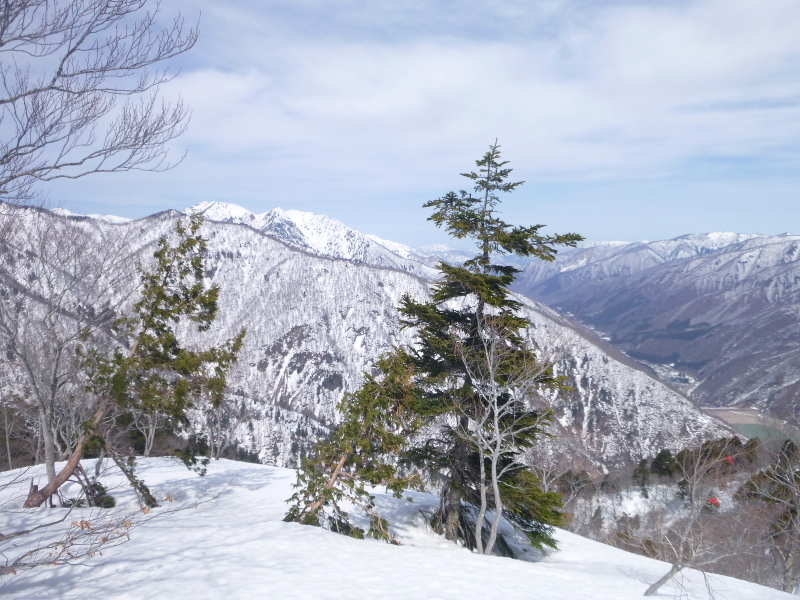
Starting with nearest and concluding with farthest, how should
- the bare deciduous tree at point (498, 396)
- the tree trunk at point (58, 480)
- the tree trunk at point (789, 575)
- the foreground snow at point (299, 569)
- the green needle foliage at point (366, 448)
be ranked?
the foreground snow at point (299, 569) < the bare deciduous tree at point (498, 396) < the tree trunk at point (58, 480) < the green needle foliage at point (366, 448) < the tree trunk at point (789, 575)

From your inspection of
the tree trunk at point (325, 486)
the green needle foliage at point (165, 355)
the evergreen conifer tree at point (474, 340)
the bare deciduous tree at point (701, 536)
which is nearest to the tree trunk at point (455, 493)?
the evergreen conifer tree at point (474, 340)

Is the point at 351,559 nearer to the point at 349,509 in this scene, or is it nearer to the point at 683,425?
the point at 349,509

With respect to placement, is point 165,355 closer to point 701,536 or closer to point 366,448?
point 366,448

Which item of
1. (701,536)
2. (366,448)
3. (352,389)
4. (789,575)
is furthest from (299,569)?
(352,389)

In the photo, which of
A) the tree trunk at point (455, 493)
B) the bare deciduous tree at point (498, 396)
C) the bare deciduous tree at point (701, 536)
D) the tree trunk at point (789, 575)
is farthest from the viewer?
the tree trunk at point (789, 575)

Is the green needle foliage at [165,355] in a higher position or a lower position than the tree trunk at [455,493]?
higher

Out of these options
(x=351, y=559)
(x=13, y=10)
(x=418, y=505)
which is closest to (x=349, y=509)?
(x=418, y=505)

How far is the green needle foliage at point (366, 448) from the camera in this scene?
12828 millimetres

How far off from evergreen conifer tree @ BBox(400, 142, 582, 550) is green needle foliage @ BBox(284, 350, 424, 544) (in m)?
0.80

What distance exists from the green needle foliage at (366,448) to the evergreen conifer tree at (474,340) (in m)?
0.80

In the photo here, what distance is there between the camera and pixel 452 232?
13.6 metres

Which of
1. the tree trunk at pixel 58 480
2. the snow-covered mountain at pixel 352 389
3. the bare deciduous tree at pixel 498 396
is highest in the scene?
the bare deciduous tree at pixel 498 396

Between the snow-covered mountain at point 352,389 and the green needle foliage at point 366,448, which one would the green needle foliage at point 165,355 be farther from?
the snow-covered mountain at point 352,389

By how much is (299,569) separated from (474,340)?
738cm
